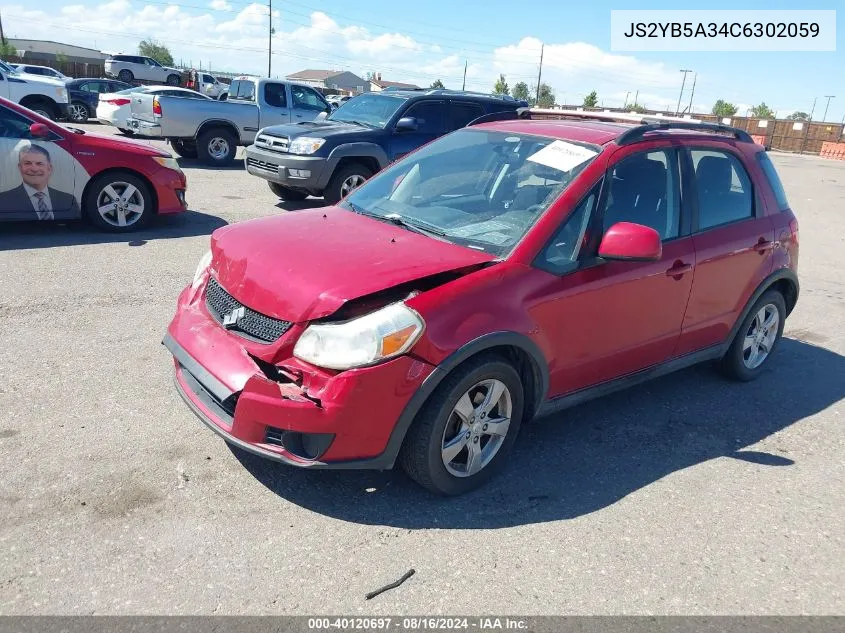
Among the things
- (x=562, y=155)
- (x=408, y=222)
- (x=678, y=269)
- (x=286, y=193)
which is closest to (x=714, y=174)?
(x=678, y=269)

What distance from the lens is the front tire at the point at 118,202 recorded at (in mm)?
7734

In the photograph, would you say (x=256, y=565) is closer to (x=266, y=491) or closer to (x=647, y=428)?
(x=266, y=491)

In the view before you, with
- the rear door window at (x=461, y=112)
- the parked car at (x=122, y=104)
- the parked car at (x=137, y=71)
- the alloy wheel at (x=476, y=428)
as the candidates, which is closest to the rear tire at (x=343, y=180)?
the rear door window at (x=461, y=112)

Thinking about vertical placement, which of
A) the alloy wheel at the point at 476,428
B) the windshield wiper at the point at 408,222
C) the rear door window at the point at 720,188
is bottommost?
the alloy wheel at the point at 476,428

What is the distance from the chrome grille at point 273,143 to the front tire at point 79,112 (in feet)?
46.1

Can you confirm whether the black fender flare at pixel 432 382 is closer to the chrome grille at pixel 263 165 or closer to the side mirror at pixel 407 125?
the side mirror at pixel 407 125

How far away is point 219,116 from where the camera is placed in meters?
14.7

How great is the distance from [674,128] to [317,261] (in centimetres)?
261

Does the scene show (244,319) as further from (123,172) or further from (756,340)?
(123,172)

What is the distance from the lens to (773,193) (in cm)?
493

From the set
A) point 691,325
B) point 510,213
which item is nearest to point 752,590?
point 691,325

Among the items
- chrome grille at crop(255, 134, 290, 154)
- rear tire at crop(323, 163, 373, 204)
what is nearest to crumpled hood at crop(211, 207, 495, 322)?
rear tire at crop(323, 163, 373, 204)

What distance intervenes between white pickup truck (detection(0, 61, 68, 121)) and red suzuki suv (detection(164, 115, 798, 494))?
18589 mm

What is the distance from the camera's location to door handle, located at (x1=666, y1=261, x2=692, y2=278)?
3.98m
